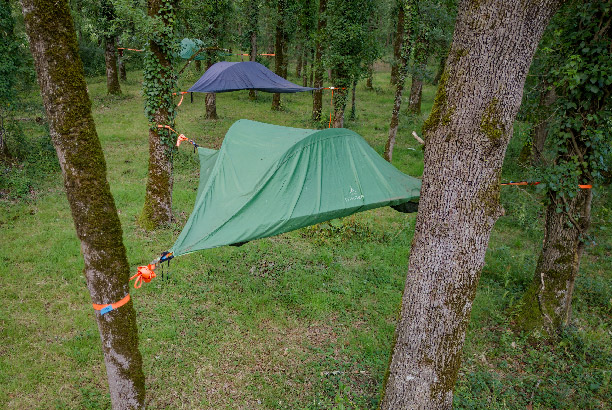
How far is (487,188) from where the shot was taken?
323 cm

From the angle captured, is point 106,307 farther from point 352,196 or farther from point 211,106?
point 211,106

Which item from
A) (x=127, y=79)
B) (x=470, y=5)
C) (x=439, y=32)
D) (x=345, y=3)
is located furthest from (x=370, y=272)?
(x=127, y=79)

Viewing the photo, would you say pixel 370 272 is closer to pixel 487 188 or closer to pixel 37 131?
pixel 487 188

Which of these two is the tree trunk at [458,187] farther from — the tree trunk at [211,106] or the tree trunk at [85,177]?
the tree trunk at [211,106]

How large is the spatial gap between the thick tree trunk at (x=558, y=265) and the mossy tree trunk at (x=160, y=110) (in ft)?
20.6

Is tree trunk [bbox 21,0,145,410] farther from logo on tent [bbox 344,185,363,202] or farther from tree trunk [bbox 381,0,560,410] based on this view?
logo on tent [bbox 344,185,363,202]

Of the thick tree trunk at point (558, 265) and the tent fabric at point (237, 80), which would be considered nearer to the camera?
the thick tree trunk at point (558, 265)

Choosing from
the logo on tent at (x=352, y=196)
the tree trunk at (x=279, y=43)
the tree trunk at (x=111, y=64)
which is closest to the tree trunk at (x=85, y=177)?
the logo on tent at (x=352, y=196)

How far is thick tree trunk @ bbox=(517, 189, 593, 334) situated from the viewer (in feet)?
16.8

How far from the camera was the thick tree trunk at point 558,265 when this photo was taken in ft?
16.8

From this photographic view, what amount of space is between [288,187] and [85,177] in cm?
256

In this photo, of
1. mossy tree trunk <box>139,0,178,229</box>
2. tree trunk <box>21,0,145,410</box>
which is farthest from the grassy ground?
tree trunk <box>21,0,145,410</box>

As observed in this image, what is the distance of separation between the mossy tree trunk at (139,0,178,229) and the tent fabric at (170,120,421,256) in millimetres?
1774

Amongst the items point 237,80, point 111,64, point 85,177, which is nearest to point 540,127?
point 237,80
